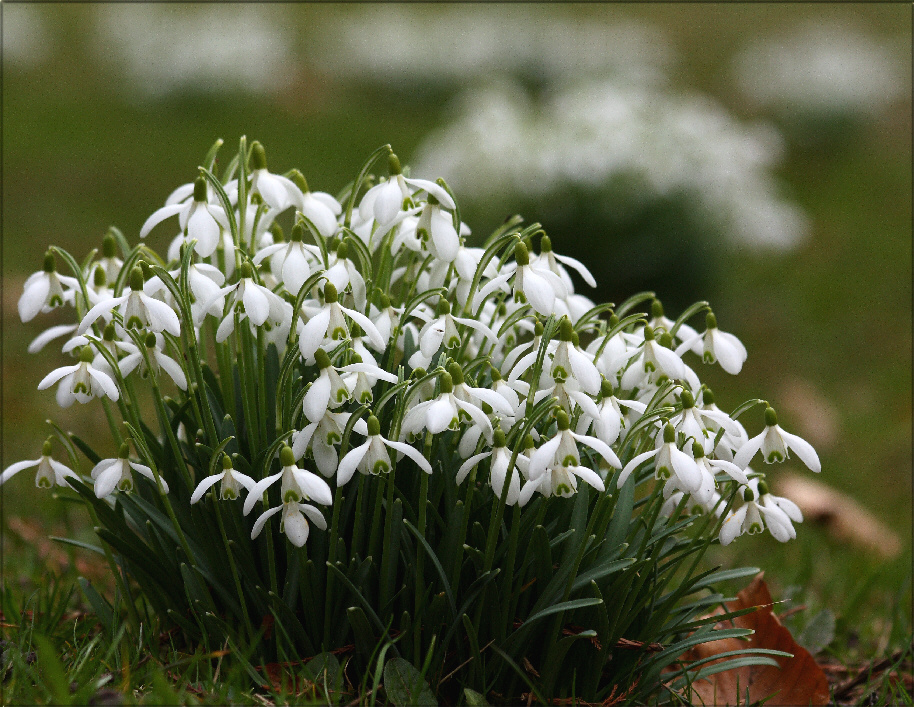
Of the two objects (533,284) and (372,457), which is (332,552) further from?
(533,284)

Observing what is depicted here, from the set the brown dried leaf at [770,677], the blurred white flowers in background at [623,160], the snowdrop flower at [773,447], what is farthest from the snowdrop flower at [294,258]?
the blurred white flowers in background at [623,160]

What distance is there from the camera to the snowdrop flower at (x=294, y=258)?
1526 mm

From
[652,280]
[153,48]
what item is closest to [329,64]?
[153,48]

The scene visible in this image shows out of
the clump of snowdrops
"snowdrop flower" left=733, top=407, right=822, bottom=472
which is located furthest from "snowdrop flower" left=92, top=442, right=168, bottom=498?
"snowdrop flower" left=733, top=407, right=822, bottom=472

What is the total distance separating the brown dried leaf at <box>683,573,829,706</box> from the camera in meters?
1.86

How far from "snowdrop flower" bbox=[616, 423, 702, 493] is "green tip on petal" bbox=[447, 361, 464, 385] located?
0.91 ft

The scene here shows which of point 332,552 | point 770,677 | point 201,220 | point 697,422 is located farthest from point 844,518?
point 201,220

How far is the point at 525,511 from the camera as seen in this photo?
1.68 metres

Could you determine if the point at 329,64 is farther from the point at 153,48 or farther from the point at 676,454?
the point at 676,454

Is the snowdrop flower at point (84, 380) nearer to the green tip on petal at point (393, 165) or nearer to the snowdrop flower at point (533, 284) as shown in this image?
the green tip on petal at point (393, 165)

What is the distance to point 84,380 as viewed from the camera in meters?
1.48

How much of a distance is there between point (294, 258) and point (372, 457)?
14.4 inches

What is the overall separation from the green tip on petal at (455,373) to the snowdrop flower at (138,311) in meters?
0.42

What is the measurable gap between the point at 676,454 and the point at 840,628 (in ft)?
3.84
